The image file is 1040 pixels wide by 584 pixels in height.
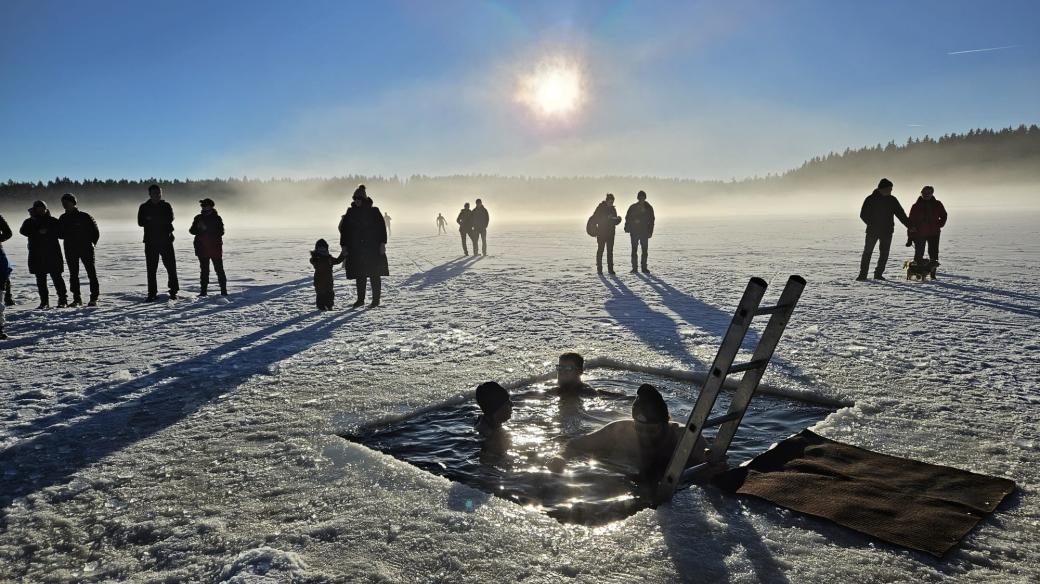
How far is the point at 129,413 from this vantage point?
520 centimetres

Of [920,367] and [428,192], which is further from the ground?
[428,192]

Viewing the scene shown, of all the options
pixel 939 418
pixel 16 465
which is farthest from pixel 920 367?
pixel 16 465

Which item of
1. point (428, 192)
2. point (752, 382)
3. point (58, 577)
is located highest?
point (428, 192)

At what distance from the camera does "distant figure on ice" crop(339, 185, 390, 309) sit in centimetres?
1025

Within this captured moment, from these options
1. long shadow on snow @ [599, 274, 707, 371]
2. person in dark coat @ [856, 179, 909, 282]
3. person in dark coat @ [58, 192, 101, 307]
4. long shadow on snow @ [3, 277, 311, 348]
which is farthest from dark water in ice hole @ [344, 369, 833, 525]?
person in dark coat @ [58, 192, 101, 307]

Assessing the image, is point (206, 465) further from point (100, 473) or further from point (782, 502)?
point (782, 502)

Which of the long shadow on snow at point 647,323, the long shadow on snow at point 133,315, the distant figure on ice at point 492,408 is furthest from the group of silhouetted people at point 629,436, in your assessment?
the long shadow on snow at point 133,315

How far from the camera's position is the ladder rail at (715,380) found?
304 centimetres

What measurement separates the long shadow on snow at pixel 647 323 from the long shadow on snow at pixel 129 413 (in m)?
4.24

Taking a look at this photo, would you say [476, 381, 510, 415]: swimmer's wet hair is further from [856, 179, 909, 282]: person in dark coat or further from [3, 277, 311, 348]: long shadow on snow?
[856, 179, 909, 282]: person in dark coat

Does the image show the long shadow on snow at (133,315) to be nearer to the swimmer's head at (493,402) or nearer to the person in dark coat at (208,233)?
the person in dark coat at (208,233)

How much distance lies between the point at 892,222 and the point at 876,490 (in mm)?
11332

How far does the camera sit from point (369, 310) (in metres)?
10.6

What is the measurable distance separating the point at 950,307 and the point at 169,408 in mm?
10472
